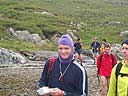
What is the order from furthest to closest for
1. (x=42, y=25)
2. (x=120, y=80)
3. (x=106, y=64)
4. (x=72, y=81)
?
(x=42, y=25) → (x=106, y=64) → (x=120, y=80) → (x=72, y=81)

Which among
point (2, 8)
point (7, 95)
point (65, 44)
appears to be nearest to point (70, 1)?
point (2, 8)

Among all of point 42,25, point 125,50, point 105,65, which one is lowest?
point 42,25

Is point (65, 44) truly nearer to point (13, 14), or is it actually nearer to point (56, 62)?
point (56, 62)

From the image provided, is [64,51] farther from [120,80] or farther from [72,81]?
[120,80]

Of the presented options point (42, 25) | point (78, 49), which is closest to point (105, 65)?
point (78, 49)

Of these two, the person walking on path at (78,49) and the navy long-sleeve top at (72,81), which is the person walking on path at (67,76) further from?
the person walking on path at (78,49)

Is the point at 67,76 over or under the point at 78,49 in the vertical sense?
over

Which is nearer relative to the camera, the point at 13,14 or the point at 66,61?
the point at 66,61

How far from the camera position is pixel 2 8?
98750 mm

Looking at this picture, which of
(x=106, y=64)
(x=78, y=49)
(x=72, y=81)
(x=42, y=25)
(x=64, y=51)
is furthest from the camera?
(x=42, y=25)

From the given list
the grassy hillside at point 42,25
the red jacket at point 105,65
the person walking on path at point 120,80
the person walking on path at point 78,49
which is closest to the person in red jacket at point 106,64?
the red jacket at point 105,65

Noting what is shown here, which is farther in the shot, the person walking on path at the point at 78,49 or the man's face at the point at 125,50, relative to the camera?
the person walking on path at the point at 78,49

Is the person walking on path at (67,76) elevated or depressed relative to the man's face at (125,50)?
depressed

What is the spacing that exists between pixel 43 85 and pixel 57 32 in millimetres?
68297
